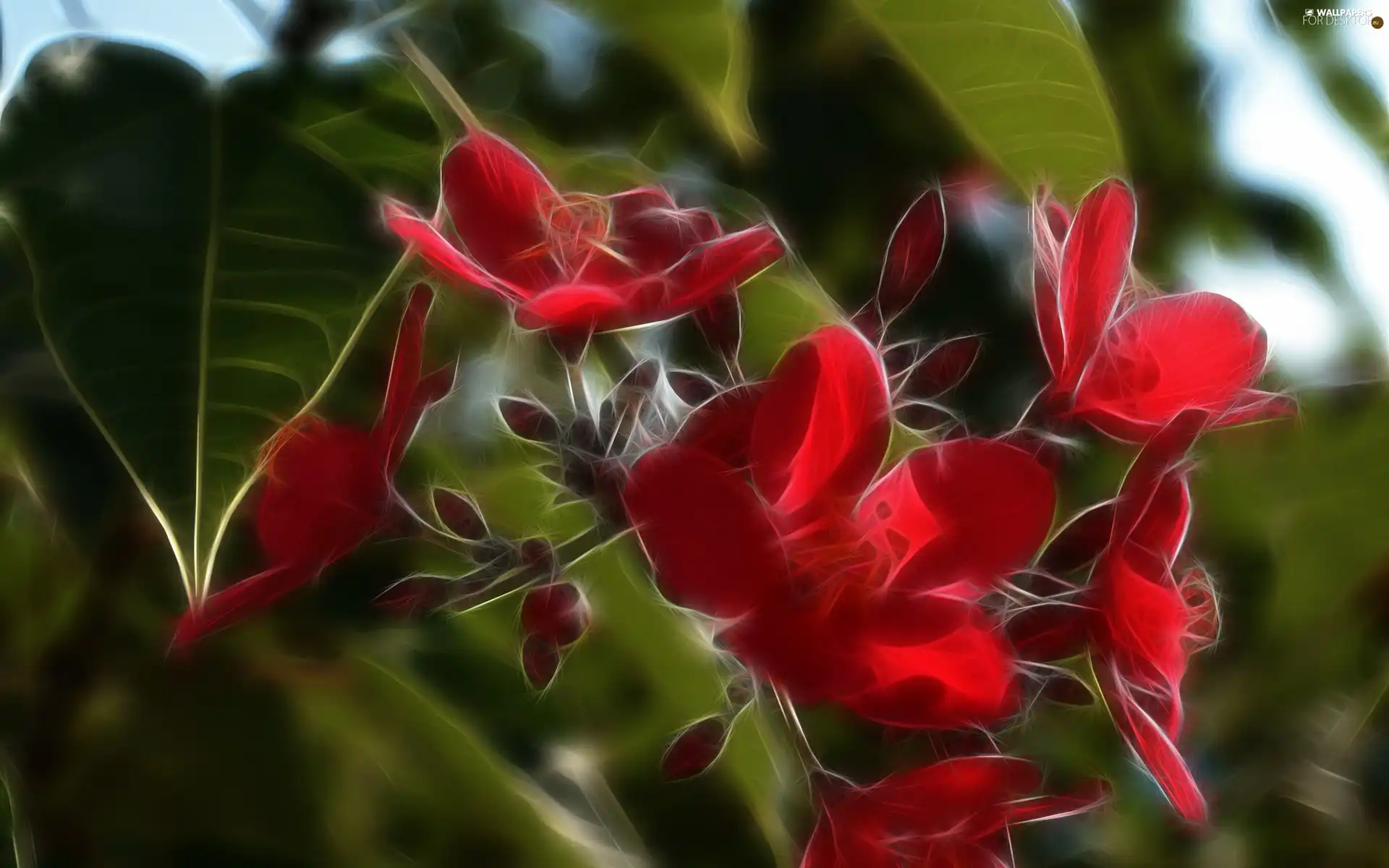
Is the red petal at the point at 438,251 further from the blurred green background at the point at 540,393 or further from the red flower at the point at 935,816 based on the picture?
the red flower at the point at 935,816

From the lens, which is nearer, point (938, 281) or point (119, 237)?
point (119, 237)

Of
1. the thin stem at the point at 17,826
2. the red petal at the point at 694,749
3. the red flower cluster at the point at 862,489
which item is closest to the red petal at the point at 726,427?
the red flower cluster at the point at 862,489

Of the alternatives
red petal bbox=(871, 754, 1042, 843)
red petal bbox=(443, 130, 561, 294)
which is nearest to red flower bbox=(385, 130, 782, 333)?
red petal bbox=(443, 130, 561, 294)

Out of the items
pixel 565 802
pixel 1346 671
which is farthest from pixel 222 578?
pixel 1346 671

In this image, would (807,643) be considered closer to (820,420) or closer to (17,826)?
(820,420)

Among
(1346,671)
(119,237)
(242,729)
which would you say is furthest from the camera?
(1346,671)

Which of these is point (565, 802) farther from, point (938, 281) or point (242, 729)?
point (938, 281)

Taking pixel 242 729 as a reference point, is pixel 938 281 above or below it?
above

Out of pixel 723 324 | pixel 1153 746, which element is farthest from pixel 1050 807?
pixel 723 324

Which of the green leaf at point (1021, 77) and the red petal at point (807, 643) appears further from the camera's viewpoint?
the green leaf at point (1021, 77)
